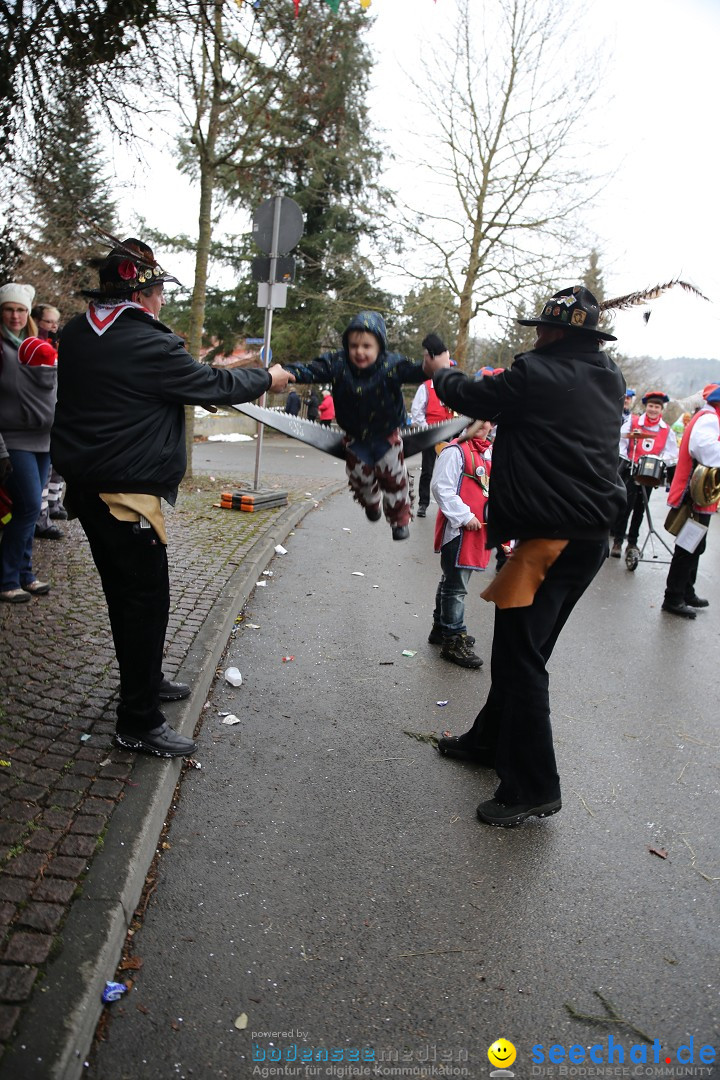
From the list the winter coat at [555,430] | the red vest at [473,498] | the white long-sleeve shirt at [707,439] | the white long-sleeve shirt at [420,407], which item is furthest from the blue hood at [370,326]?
the white long-sleeve shirt at [420,407]

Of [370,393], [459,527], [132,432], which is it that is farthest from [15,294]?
[459,527]

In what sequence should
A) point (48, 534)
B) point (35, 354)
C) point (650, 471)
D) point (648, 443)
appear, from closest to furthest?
point (35, 354)
point (48, 534)
point (650, 471)
point (648, 443)

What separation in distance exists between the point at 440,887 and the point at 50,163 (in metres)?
4.94

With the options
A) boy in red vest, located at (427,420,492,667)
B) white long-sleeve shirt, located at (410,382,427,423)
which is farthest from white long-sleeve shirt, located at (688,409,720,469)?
white long-sleeve shirt, located at (410,382,427,423)

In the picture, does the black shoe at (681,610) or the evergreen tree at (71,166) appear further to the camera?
the black shoe at (681,610)

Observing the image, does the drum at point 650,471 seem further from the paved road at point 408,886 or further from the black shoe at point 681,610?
the paved road at point 408,886

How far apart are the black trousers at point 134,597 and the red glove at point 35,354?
280 cm

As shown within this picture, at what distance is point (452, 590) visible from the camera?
5539mm

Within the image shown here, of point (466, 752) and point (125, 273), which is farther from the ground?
point (125, 273)

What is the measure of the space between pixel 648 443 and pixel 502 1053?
29.2 feet

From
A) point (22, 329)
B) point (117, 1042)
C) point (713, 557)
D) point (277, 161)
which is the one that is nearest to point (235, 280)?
point (277, 161)

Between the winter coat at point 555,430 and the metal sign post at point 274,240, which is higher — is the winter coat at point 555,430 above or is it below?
below

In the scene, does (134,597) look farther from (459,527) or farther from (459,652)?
(459,652)

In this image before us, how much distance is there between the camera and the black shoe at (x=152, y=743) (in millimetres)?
3605
